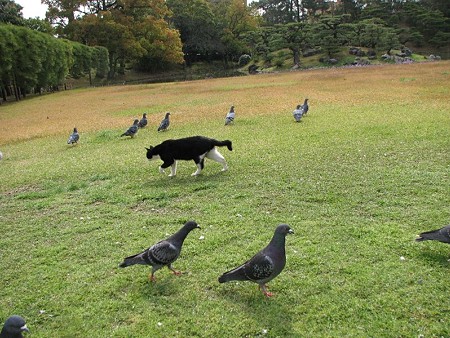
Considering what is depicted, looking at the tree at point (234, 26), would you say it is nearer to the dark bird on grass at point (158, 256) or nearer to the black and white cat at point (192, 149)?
the black and white cat at point (192, 149)

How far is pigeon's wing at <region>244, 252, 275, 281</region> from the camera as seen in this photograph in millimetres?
4898

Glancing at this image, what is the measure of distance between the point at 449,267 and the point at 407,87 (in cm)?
2328

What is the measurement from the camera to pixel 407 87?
26016mm

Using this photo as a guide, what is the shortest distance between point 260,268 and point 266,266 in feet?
0.26

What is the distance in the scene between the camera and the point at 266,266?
490cm

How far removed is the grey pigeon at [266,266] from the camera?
16.1ft

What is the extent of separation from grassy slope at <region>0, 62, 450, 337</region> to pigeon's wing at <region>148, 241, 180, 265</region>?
0.43m

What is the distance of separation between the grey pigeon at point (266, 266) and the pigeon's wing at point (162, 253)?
85cm

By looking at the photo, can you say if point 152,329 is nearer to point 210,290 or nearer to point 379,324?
point 210,290

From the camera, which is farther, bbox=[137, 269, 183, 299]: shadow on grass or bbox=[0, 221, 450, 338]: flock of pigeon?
bbox=[137, 269, 183, 299]: shadow on grass

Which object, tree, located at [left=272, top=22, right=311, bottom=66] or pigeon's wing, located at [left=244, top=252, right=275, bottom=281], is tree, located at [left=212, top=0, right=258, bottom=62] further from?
pigeon's wing, located at [left=244, top=252, right=275, bottom=281]

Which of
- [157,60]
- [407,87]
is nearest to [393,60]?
[407,87]

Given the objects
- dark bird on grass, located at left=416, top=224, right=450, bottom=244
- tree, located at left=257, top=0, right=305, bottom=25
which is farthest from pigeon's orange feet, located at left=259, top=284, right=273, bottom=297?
tree, located at left=257, top=0, right=305, bottom=25

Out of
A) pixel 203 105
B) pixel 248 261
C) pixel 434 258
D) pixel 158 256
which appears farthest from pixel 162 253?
pixel 203 105
